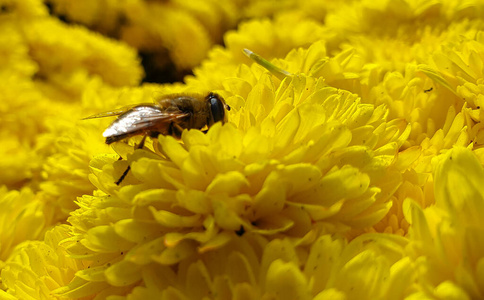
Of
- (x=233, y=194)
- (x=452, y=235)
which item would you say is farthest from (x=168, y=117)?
(x=452, y=235)

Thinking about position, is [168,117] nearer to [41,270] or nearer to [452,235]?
[41,270]

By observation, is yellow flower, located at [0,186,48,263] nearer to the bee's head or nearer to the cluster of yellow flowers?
the cluster of yellow flowers

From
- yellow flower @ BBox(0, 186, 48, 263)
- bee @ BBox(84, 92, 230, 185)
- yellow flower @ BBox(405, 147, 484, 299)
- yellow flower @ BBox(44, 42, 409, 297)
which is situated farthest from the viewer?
yellow flower @ BBox(0, 186, 48, 263)

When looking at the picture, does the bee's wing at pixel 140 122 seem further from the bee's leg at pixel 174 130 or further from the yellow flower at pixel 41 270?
the yellow flower at pixel 41 270

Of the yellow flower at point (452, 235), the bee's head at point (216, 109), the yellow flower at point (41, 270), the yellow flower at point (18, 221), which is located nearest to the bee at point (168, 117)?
the bee's head at point (216, 109)

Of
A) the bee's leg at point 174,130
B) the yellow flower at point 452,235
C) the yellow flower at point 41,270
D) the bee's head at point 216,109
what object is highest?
the yellow flower at point 452,235

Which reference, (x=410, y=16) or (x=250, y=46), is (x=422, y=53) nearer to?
(x=410, y=16)

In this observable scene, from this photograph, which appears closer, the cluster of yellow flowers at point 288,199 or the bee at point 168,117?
the cluster of yellow flowers at point 288,199

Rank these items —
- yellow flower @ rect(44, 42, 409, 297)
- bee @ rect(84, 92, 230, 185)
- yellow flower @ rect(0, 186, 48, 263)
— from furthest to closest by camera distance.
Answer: yellow flower @ rect(0, 186, 48, 263) < bee @ rect(84, 92, 230, 185) < yellow flower @ rect(44, 42, 409, 297)

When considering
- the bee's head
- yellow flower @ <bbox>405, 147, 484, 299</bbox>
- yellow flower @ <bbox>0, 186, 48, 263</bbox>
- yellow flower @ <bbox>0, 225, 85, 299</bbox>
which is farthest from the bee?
yellow flower @ <bbox>0, 186, 48, 263</bbox>
